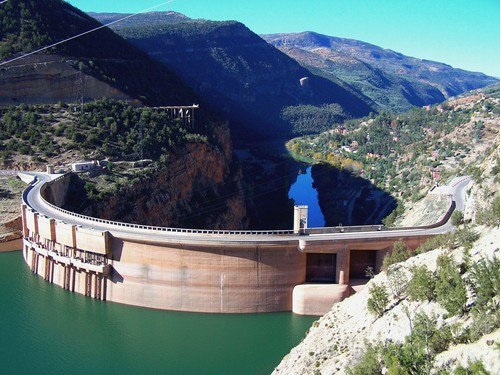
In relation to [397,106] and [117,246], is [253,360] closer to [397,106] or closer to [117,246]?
[117,246]

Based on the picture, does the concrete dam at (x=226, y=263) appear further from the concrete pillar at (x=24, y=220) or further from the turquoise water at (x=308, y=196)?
the turquoise water at (x=308, y=196)

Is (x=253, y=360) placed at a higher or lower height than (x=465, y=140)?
lower

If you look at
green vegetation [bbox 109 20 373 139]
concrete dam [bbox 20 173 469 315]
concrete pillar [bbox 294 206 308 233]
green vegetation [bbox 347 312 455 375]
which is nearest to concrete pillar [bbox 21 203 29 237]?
concrete dam [bbox 20 173 469 315]

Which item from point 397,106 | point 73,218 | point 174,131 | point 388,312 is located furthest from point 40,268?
point 397,106

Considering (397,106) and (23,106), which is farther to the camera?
(397,106)

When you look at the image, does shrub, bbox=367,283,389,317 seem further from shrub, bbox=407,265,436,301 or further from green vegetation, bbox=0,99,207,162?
green vegetation, bbox=0,99,207,162

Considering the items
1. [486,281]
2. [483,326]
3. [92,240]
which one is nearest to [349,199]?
[92,240]
